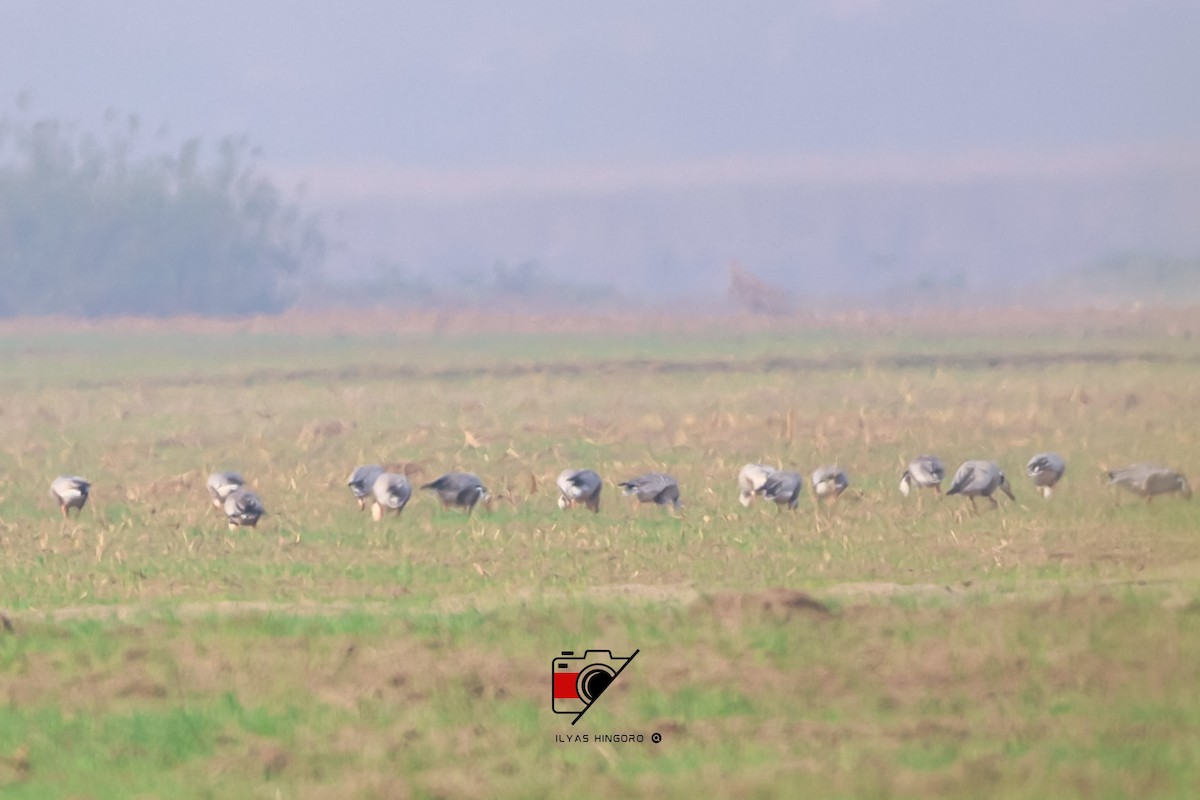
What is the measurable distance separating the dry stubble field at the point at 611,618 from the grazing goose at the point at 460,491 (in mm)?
203

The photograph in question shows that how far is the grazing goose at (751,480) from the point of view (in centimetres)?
1827

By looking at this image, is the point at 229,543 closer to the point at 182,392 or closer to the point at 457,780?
the point at 457,780

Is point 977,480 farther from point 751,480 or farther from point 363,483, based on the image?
point 363,483

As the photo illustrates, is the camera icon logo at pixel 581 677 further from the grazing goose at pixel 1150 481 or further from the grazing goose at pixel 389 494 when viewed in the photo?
the grazing goose at pixel 1150 481

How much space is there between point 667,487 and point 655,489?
0.18 meters

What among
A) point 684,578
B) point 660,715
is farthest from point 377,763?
point 684,578

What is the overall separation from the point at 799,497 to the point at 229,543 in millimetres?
5524

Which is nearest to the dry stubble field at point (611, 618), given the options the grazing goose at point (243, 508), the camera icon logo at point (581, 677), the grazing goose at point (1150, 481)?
the camera icon logo at point (581, 677)

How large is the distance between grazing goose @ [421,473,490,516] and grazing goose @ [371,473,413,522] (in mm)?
333

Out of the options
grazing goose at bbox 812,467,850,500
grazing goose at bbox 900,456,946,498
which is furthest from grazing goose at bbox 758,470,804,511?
grazing goose at bbox 900,456,946,498

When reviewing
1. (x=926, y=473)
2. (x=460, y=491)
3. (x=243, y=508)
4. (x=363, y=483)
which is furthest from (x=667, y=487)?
(x=243, y=508)

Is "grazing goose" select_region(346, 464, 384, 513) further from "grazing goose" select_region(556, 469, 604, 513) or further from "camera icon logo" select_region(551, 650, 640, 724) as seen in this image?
"camera icon logo" select_region(551, 650, 640, 724)

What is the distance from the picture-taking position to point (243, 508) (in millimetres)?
17719

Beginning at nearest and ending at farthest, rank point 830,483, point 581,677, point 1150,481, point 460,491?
point 581,677, point 1150,481, point 830,483, point 460,491
